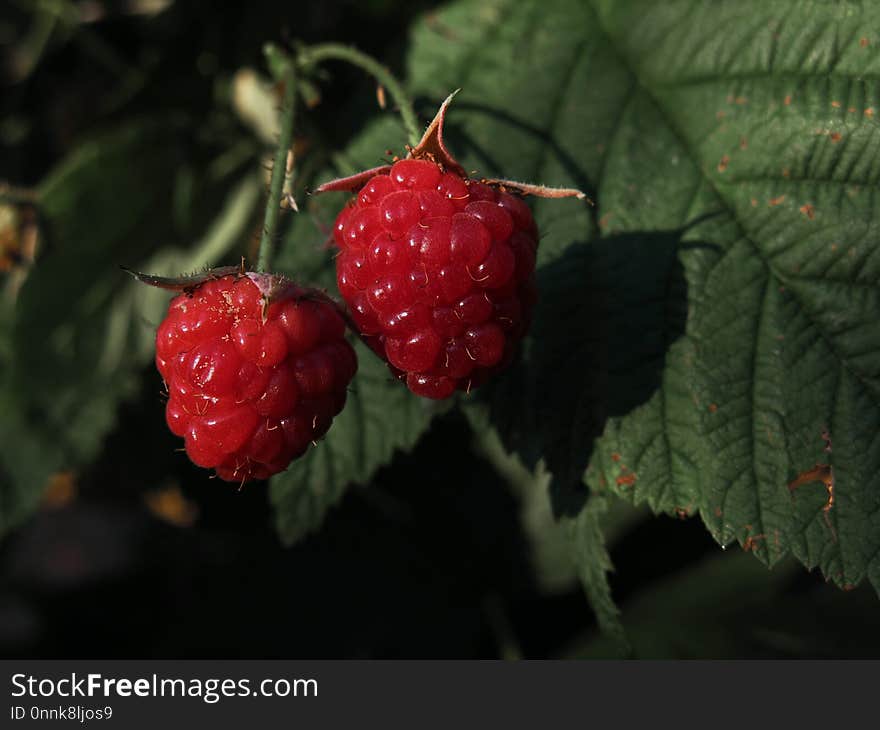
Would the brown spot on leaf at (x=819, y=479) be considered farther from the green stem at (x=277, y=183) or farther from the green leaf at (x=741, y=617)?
the green leaf at (x=741, y=617)

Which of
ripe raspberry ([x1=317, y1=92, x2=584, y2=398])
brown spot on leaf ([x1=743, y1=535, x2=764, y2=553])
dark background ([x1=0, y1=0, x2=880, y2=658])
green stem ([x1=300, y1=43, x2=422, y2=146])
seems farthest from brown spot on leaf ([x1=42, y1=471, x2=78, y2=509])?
brown spot on leaf ([x1=743, y1=535, x2=764, y2=553])

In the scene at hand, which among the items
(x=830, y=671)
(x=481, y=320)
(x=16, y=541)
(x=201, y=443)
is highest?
(x=481, y=320)

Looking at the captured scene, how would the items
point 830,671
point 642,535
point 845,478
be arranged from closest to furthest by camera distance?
point 845,478 < point 830,671 < point 642,535

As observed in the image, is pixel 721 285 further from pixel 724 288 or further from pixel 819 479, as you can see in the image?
pixel 819 479

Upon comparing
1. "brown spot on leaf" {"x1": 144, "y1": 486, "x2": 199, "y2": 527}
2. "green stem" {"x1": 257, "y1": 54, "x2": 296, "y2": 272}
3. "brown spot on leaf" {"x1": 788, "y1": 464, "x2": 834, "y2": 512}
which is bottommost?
"brown spot on leaf" {"x1": 144, "y1": 486, "x2": 199, "y2": 527}

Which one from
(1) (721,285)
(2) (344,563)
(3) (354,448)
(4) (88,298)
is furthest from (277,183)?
(2) (344,563)

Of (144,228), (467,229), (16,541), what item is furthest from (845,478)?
(16,541)

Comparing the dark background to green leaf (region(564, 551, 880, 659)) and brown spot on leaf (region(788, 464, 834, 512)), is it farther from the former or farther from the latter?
brown spot on leaf (region(788, 464, 834, 512))

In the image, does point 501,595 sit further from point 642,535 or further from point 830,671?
point 830,671
